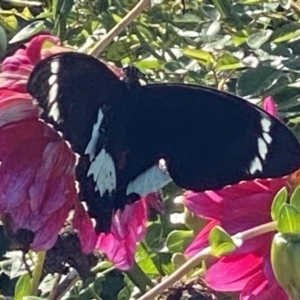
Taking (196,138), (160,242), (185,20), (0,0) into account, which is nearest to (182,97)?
(196,138)

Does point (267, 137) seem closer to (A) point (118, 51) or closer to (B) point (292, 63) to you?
(B) point (292, 63)

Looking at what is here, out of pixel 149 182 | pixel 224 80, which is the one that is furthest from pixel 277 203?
pixel 224 80

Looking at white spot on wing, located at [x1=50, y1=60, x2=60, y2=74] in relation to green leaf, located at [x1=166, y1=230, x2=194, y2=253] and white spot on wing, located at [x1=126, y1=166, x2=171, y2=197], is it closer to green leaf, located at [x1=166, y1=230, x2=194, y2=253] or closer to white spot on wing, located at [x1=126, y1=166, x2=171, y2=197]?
white spot on wing, located at [x1=126, y1=166, x2=171, y2=197]

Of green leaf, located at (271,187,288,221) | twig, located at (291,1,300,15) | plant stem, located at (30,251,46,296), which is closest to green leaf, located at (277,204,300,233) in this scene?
green leaf, located at (271,187,288,221)

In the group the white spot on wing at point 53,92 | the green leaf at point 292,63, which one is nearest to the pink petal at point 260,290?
the white spot on wing at point 53,92

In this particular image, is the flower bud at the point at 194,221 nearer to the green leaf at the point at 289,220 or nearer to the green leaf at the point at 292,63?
the green leaf at the point at 289,220

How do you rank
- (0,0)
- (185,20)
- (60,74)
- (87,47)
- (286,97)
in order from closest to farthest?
(60,74)
(87,47)
(286,97)
(185,20)
(0,0)

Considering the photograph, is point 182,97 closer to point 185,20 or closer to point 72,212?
point 72,212
